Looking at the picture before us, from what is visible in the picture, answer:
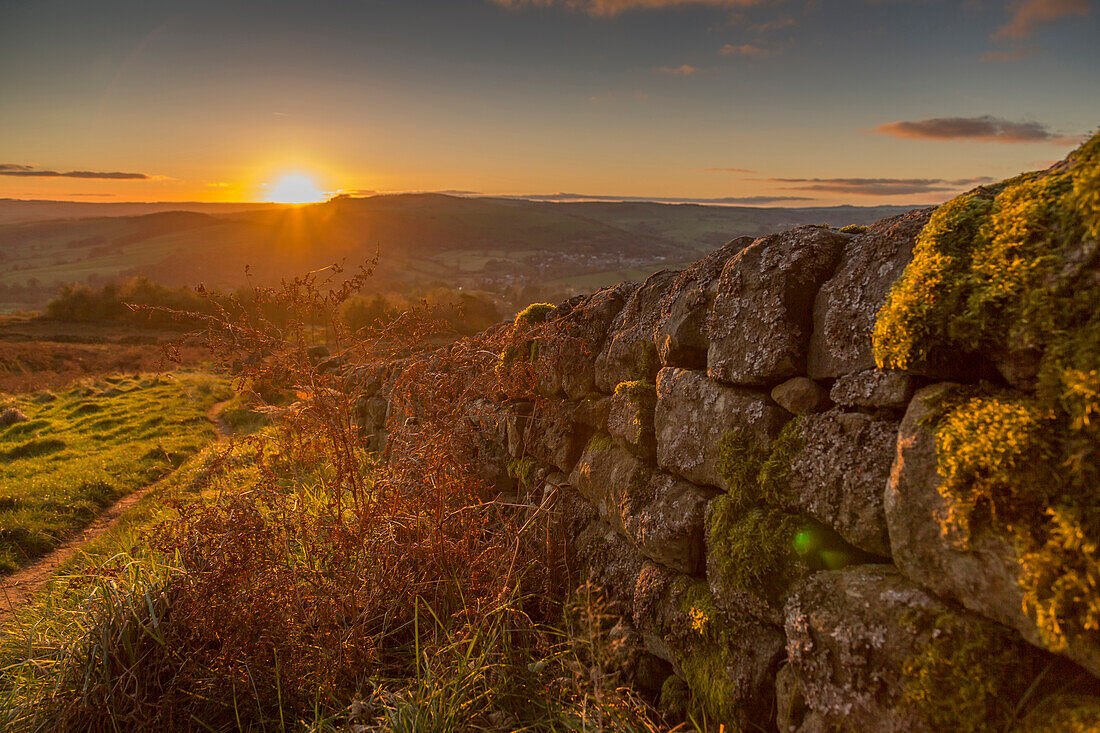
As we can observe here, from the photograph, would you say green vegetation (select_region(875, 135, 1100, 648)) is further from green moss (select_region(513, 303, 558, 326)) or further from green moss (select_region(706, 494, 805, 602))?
green moss (select_region(513, 303, 558, 326))

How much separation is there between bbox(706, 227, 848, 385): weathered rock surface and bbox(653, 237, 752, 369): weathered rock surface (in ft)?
0.73

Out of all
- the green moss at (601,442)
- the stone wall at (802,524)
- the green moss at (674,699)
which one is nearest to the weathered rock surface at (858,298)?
the stone wall at (802,524)

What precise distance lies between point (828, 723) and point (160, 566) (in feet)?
15.5

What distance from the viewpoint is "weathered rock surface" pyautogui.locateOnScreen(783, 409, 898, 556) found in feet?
8.16

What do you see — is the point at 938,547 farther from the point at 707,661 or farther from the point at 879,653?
the point at 707,661

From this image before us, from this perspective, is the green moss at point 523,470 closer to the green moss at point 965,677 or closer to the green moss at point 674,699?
the green moss at point 674,699

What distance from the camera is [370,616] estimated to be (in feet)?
13.1

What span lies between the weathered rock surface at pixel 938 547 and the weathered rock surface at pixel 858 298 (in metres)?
0.44

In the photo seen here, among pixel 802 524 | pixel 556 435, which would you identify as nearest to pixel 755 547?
pixel 802 524

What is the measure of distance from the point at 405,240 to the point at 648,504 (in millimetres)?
114899

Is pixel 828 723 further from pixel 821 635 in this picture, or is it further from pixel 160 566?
pixel 160 566

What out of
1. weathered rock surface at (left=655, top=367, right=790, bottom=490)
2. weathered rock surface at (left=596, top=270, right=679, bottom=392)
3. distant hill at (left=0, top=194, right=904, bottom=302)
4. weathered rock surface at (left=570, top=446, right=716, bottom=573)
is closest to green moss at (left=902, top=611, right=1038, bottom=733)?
weathered rock surface at (left=655, top=367, right=790, bottom=490)

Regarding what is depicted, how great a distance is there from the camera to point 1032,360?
212 centimetres

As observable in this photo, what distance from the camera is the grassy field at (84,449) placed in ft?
28.9
